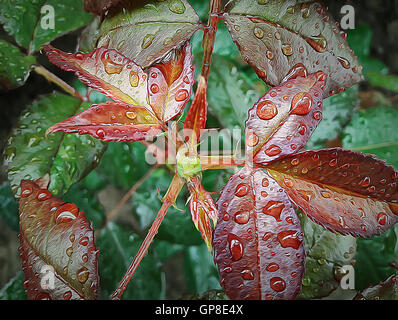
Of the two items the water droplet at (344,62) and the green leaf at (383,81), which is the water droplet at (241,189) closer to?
the water droplet at (344,62)

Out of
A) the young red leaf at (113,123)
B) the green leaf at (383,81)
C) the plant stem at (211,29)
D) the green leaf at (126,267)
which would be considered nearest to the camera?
the young red leaf at (113,123)

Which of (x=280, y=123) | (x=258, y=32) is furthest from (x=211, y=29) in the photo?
(x=280, y=123)

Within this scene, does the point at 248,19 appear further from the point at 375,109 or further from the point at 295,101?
the point at 375,109

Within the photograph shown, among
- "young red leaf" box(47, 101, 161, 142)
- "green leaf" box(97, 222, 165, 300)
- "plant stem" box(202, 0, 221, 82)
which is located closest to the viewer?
"young red leaf" box(47, 101, 161, 142)

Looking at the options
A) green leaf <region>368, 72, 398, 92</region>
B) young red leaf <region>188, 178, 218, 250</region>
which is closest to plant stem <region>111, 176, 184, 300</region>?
young red leaf <region>188, 178, 218, 250</region>

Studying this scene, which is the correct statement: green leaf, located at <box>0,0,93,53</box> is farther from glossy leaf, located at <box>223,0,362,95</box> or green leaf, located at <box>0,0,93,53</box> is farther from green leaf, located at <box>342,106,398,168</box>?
green leaf, located at <box>342,106,398,168</box>

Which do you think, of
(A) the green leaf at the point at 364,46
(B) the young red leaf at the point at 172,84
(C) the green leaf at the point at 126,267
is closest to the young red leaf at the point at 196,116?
(B) the young red leaf at the point at 172,84
